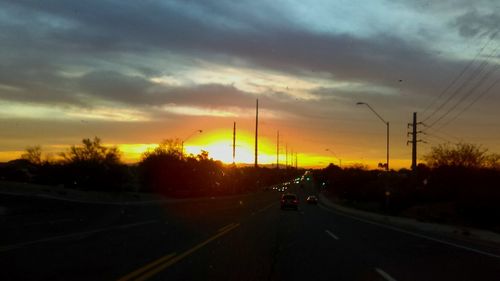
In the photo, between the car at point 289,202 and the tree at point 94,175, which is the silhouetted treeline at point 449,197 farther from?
the tree at point 94,175

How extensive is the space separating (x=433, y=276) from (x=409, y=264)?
2.45 m

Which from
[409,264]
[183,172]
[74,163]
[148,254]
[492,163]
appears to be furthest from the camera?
[183,172]

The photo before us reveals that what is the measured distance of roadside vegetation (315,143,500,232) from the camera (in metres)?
48.1

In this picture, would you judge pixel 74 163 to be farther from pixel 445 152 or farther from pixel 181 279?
pixel 181 279

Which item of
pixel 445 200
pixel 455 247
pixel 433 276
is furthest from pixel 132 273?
pixel 445 200

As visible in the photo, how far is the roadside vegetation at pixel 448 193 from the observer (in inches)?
1893

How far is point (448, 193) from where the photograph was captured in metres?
65.3

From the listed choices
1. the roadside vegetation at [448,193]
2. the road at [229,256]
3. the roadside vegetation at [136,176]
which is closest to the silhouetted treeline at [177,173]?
the roadside vegetation at [136,176]

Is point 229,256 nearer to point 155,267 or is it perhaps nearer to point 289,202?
point 155,267

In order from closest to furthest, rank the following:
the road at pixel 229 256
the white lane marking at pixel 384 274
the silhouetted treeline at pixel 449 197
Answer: the white lane marking at pixel 384 274 < the road at pixel 229 256 < the silhouetted treeline at pixel 449 197

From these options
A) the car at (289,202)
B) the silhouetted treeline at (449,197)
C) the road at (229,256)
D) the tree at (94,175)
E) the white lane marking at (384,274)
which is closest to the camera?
the white lane marking at (384,274)

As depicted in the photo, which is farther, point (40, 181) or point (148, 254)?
point (40, 181)

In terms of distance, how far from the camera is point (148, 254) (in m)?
18.2

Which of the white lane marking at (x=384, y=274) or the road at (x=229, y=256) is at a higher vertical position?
the white lane marking at (x=384, y=274)
